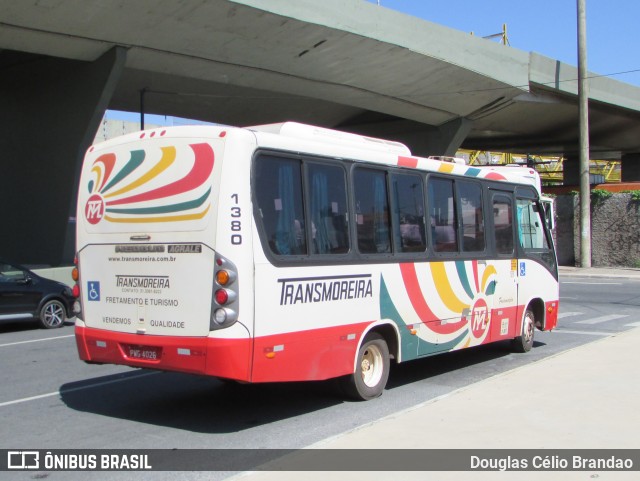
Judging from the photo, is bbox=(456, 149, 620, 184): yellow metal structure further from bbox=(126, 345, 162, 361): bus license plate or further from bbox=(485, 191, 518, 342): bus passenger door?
bbox=(126, 345, 162, 361): bus license plate

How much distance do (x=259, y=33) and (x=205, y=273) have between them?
627 inches

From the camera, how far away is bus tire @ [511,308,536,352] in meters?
11.1

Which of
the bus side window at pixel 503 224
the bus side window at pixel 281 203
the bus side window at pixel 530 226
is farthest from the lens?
the bus side window at pixel 530 226

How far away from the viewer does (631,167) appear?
48.8 m

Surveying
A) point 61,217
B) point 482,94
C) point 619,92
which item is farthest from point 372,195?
point 619,92

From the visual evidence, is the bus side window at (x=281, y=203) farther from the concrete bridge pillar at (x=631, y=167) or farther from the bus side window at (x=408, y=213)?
the concrete bridge pillar at (x=631, y=167)

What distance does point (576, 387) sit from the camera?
8078 mm

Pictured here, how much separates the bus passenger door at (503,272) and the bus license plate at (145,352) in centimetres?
508

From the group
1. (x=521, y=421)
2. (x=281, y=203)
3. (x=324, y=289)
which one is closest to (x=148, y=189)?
(x=281, y=203)

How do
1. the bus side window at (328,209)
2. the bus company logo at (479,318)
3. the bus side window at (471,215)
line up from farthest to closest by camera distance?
the bus company logo at (479,318), the bus side window at (471,215), the bus side window at (328,209)

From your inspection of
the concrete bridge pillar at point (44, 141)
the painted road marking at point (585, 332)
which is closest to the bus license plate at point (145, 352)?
the painted road marking at point (585, 332)

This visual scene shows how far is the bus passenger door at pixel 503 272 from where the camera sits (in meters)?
10.2

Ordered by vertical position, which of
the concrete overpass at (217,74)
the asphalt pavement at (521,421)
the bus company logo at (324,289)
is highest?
the concrete overpass at (217,74)

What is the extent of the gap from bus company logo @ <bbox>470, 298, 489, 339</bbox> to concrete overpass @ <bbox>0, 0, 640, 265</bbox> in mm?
12412
